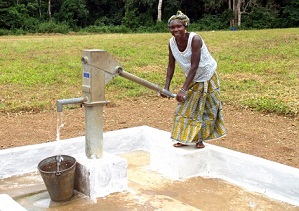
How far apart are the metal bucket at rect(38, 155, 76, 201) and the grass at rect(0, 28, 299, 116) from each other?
10.6ft

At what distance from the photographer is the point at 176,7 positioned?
28484 millimetres

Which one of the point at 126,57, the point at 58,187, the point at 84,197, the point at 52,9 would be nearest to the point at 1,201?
the point at 58,187

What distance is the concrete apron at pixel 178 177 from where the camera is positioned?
3.20 m

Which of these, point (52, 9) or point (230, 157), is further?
point (52, 9)

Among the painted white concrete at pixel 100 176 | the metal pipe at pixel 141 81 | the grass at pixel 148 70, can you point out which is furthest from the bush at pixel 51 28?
the painted white concrete at pixel 100 176

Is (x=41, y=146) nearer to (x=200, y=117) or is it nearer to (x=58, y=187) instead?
(x=58, y=187)

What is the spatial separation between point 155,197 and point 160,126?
221cm

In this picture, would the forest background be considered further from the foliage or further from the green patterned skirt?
the green patterned skirt

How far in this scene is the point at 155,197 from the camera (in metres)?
3.27

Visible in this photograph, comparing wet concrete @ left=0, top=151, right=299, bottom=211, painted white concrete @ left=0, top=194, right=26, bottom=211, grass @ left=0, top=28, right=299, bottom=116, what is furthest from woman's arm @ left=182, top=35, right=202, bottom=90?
grass @ left=0, top=28, right=299, bottom=116

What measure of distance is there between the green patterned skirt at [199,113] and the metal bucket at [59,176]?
1022 mm

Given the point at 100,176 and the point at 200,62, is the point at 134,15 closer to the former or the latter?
the point at 200,62

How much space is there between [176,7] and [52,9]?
8907 mm

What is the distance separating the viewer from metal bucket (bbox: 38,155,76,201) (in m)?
3.01
